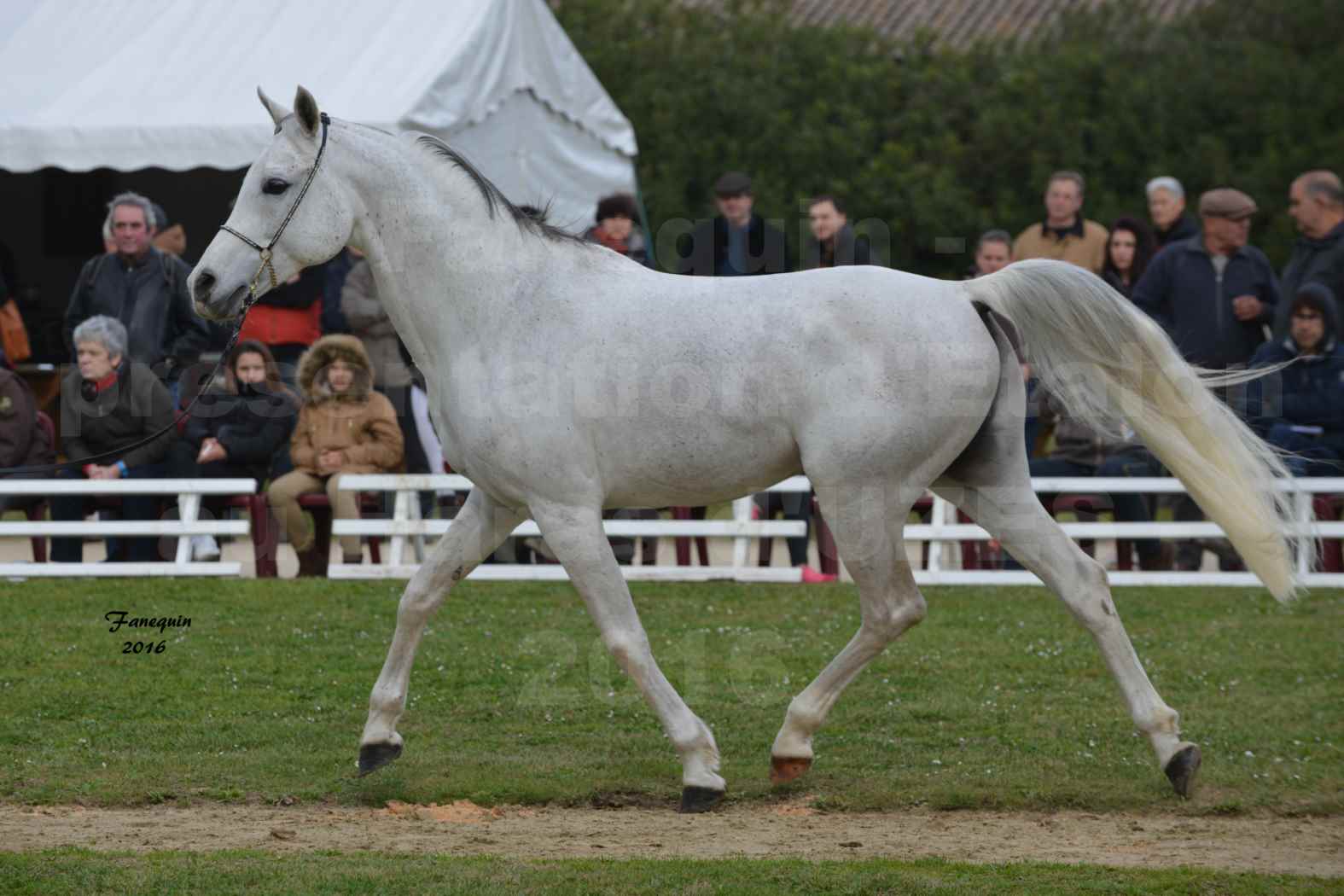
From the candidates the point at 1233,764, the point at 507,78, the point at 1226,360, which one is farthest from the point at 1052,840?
the point at 507,78

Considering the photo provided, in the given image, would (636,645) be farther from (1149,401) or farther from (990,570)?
(990,570)

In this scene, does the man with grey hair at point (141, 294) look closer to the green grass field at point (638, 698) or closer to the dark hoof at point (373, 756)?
the green grass field at point (638, 698)

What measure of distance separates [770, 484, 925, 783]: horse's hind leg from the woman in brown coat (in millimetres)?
4775

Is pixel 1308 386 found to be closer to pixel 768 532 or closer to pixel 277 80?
pixel 768 532

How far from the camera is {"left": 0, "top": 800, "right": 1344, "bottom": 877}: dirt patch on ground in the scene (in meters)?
5.19

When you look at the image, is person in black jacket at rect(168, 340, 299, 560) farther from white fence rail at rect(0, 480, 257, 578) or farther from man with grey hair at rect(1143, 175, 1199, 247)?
man with grey hair at rect(1143, 175, 1199, 247)

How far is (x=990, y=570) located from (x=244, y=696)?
4699 mm

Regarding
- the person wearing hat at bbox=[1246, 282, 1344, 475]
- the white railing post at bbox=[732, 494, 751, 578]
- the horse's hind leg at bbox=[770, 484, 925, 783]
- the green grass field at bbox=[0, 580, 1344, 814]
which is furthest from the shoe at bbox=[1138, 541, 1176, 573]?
the horse's hind leg at bbox=[770, 484, 925, 783]

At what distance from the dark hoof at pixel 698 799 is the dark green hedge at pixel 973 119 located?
12525 mm

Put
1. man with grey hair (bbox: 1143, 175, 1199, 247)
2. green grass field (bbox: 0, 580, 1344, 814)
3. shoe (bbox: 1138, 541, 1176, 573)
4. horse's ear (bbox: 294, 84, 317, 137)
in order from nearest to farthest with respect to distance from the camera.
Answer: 1. horse's ear (bbox: 294, 84, 317, 137)
2. green grass field (bbox: 0, 580, 1344, 814)
3. shoe (bbox: 1138, 541, 1176, 573)
4. man with grey hair (bbox: 1143, 175, 1199, 247)

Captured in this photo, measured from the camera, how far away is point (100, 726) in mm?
6797

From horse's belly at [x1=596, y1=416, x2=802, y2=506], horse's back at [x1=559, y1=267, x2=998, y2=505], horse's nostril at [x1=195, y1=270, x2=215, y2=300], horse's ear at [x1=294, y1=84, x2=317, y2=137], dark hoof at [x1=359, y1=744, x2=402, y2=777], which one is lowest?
dark hoof at [x1=359, y1=744, x2=402, y2=777]

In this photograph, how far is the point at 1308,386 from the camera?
9750mm

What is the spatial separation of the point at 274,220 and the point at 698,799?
2.36 metres
